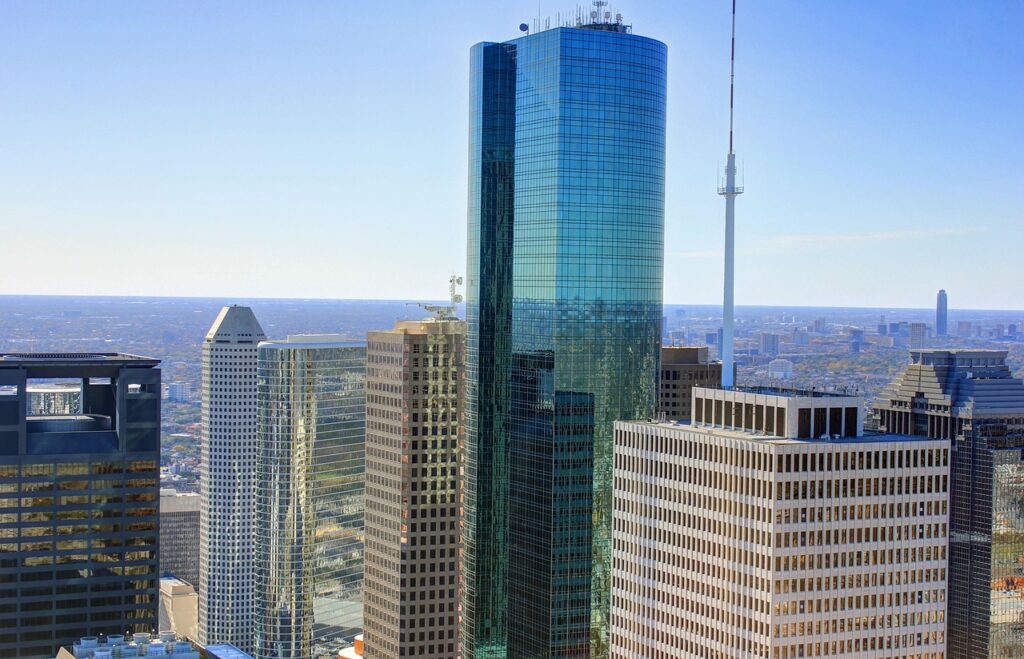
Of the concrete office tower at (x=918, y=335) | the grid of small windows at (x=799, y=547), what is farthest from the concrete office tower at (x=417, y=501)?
the concrete office tower at (x=918, y=335)

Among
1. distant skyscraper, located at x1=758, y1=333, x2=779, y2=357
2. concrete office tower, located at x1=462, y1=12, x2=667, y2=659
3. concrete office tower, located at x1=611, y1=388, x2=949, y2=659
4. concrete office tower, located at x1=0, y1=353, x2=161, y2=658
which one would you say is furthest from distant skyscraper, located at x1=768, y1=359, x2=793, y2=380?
concrete office tower, located at x1=0, y1=353, x2=161, y2=658

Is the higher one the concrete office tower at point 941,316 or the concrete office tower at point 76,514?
the concrete office tower at point 941,316

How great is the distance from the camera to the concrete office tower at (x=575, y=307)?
470 ft

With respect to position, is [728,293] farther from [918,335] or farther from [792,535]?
[792,535]

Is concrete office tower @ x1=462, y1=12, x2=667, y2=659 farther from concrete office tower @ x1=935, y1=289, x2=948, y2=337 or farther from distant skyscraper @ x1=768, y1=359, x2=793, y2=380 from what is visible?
concrete office tower @ x1=935, y1=289, x2=948, y2=337

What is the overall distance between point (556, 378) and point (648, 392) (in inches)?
467

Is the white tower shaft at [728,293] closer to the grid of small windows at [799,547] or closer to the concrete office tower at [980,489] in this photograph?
the concrete office tower at [980,489]

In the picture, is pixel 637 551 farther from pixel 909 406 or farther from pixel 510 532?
pixel 909 406

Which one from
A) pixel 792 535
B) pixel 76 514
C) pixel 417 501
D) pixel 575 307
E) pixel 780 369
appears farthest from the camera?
pixel 417 501

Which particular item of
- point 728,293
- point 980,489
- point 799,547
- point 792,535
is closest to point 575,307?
point 728,293

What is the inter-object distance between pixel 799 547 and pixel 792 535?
1.27 metres

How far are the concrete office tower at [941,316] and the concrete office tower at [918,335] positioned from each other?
1.85 meters

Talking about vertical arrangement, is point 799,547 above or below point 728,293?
below

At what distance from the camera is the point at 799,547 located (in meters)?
101
